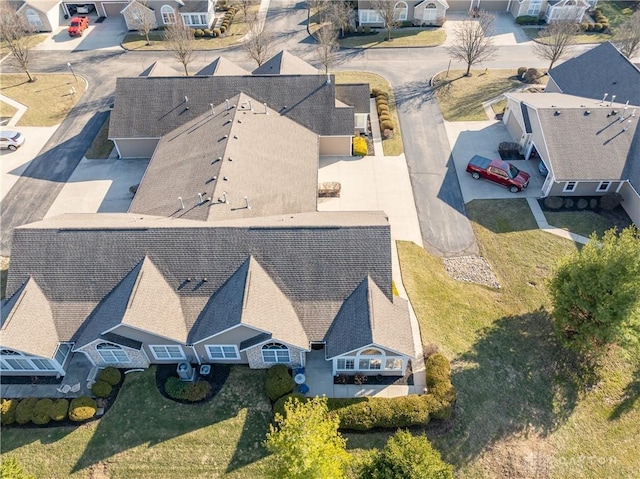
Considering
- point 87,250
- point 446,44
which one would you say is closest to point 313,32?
point 446,44

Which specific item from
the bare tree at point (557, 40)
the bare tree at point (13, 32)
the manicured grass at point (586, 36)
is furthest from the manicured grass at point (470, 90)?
the bare tree at point (13, 32)

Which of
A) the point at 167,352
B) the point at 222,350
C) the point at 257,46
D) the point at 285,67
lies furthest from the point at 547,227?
the point at 257,46

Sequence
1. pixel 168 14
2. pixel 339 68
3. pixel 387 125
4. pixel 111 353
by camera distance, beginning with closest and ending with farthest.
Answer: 1. pixel 111 353
2. pixel 387 125
3. pixel 339 68
4. pixel 168 14

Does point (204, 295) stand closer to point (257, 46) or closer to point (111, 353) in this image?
point (111, 353)

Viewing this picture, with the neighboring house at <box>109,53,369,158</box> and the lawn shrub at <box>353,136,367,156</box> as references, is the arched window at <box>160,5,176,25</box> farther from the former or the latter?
the lawn shrub at <box>353,136,367,156</box>

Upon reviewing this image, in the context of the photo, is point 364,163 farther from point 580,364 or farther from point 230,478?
point 230,478

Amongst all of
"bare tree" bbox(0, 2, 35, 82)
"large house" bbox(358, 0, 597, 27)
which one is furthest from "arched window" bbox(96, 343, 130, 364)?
"large house" bbox(358, 0, 597, 27)

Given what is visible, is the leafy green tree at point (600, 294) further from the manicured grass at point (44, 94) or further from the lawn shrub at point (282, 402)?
the manicured grass at point (44, 94)
